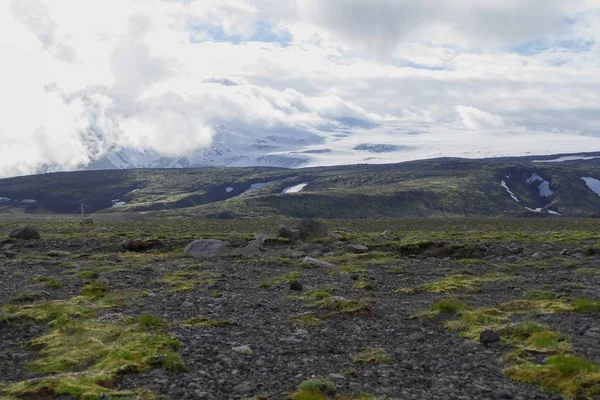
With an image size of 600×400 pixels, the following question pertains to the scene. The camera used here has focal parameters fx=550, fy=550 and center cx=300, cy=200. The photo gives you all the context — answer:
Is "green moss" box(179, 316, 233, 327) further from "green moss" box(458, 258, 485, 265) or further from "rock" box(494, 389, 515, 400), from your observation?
"green moss" box(458, 258, 485, 265)

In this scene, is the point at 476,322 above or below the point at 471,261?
above

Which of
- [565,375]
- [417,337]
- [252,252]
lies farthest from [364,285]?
[252,252]

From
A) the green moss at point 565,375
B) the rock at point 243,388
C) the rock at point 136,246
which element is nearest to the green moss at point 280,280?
the rock at point 243,388

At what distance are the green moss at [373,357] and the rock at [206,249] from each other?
23217 mm

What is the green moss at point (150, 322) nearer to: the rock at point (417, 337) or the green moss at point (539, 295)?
the rock at point (417, 337)

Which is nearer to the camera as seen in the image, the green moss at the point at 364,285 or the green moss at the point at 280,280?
the green moss at the point at 364,285

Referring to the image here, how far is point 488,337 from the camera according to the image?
45.7 ft

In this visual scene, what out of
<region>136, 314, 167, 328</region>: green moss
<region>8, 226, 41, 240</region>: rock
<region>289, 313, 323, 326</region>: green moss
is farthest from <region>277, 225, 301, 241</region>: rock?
<region>136, 314, 167, 328</region>: green moss

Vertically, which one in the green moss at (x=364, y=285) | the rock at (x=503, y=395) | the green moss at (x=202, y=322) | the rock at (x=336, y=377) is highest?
the rock at (x=336, y=377)

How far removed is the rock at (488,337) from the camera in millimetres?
13883

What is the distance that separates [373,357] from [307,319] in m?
4.31

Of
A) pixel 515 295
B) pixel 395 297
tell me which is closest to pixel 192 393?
pixel 395 297

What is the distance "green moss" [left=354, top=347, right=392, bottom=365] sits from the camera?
41.2 ft

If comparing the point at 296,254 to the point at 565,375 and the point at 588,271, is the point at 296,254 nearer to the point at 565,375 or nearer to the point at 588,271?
the point at 588,271
